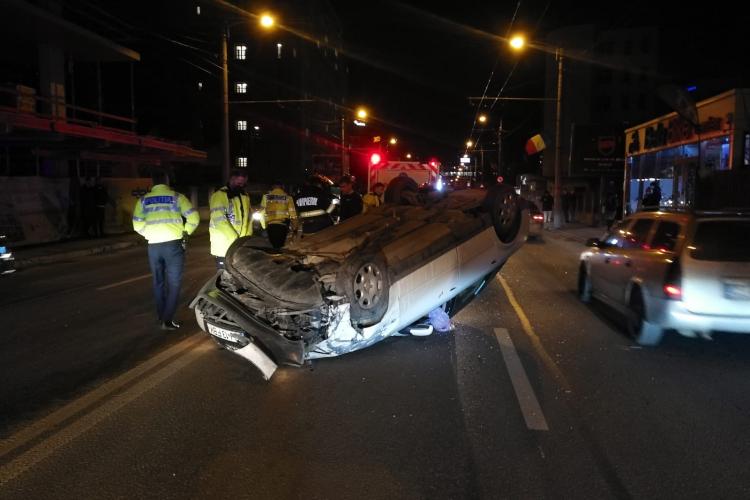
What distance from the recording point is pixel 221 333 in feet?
18.4

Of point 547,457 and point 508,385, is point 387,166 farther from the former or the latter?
point 547,457

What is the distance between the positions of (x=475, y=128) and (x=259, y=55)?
2467cm

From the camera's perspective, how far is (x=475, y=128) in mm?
72438

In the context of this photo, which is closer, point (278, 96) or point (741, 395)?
point (741, 395)

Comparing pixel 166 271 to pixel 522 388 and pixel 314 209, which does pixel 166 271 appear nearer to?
pixel 314 209

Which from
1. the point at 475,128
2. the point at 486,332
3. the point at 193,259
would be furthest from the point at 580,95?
the point at 486,332

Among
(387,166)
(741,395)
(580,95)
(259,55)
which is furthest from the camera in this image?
(580,95)

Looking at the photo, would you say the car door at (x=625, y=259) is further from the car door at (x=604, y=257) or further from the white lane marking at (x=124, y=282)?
the white lane marking at (x=124, y=282)

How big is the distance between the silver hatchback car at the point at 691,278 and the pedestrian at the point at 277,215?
5.23 metres

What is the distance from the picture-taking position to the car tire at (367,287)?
5535 mm

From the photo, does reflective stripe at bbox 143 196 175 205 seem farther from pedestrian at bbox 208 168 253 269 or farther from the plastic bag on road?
the plastic bag on road

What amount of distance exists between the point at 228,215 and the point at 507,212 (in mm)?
3458

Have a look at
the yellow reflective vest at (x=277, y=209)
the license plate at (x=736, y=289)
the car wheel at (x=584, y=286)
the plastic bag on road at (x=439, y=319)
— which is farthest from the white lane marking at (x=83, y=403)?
the car wheel at (x=584, y=286)

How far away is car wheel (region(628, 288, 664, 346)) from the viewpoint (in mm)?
7145
